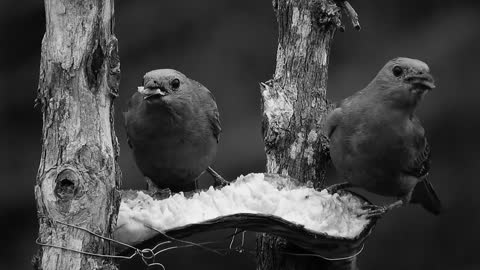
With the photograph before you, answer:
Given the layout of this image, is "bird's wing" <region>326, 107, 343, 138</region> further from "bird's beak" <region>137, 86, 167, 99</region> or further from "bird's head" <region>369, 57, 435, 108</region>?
"bird's beak" <region>137, 86, 167, 99</region>

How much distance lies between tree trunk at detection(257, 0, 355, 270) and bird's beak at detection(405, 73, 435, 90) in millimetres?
747

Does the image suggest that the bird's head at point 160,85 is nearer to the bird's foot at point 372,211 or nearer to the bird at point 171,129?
the bird at point 171,129

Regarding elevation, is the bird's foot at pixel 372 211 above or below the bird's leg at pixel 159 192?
below

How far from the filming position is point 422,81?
229 inches

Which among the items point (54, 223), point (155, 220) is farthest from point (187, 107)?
point (54, 223)

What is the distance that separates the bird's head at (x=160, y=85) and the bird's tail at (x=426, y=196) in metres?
1.92

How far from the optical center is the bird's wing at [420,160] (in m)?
6.34

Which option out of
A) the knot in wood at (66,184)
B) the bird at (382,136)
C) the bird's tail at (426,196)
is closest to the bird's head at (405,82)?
the bird at (382,136)

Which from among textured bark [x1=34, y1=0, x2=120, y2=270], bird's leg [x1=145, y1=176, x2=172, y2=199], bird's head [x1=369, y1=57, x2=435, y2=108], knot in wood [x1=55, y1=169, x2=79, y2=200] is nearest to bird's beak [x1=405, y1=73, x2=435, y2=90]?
bird's head [x1=369, y1=57, x2=435, y2=108]

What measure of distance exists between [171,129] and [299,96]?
2.76 ft

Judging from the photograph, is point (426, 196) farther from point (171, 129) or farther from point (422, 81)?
point (171, 129)

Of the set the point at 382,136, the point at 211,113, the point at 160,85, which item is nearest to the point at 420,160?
the point at 382,136

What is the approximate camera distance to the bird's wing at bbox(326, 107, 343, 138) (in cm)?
630

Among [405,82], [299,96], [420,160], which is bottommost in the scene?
[420,160]
